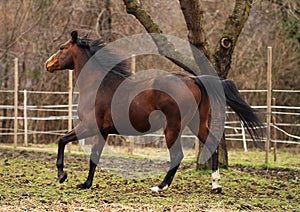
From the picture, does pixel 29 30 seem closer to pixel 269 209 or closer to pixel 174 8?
pixel 174 8

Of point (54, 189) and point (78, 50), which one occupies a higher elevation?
point (78, 50)

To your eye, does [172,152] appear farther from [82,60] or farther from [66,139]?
[82,60]

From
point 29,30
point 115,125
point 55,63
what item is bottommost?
point 115,125

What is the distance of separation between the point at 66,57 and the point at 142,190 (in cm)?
206

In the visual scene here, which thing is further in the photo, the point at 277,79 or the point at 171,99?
the point at 277,79

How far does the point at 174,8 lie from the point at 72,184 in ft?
36.7

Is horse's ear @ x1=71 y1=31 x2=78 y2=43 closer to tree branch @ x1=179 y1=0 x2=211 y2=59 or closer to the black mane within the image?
the black mane

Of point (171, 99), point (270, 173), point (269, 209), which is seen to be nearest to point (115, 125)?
point (171, 99)

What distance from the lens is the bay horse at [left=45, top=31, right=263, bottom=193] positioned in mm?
7047

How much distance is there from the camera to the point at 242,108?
7.32 metres

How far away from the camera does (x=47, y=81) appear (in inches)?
693

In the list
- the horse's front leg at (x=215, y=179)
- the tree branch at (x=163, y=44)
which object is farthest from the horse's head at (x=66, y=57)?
the horse's front leg at (x=215, y=179)

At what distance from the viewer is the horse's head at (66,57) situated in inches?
303

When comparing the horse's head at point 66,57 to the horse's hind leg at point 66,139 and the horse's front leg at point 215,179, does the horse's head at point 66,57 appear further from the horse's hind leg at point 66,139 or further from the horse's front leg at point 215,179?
the horse's front leg at point 215,179
